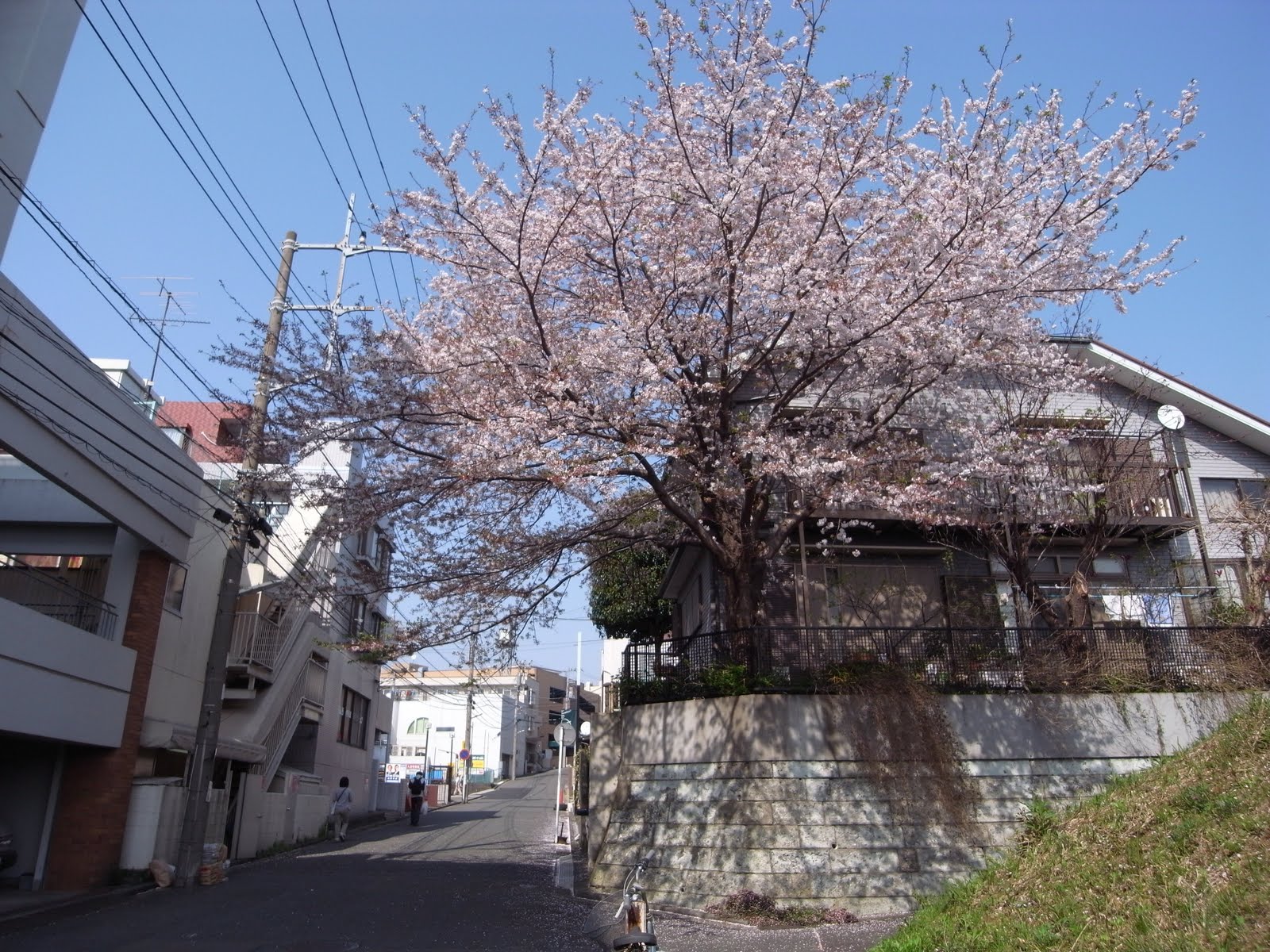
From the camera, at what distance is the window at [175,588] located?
16359 millimetres

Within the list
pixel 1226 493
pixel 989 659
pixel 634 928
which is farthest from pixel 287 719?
pixel 1226 493

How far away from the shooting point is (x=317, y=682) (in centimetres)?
2445

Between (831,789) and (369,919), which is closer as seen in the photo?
(369,919)

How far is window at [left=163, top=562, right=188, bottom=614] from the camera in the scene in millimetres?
16359

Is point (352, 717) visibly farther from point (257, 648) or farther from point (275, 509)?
point (257, 648)

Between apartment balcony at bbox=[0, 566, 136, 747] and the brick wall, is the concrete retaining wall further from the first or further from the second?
apartment balcony at bbox=[0, 566, 136, 747]

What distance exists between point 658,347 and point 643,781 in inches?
237

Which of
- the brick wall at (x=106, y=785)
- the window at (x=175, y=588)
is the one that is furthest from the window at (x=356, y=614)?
the brick wall at (x=106, y=785)

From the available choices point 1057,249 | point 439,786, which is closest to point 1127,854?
point 1057,249

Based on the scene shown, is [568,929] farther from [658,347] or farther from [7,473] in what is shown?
[7,473]

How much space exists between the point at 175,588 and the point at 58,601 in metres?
1.92

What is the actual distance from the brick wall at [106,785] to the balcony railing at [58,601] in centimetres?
37

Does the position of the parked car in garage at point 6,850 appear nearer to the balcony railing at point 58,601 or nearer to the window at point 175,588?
the balcony railing at point 58,601

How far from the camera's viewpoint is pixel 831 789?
1138 cm
